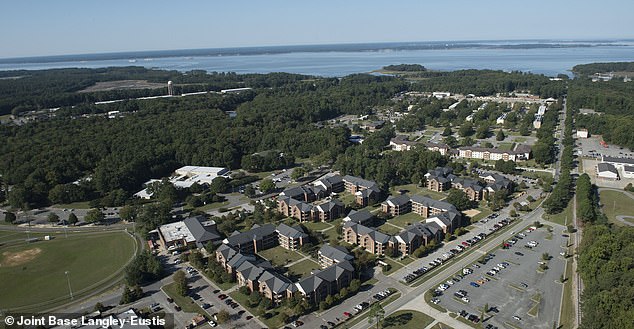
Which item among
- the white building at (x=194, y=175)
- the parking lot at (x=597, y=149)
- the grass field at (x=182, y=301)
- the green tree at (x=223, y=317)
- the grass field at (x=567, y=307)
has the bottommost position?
the grass field at (x=567, y=307)

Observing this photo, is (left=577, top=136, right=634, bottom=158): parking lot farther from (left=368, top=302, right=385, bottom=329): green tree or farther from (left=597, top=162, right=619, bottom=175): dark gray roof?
(left=368, top=302, right=385, bottom=329): green tree

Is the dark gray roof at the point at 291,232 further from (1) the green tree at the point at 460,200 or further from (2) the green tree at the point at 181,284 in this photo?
(1) the green tree at the point at 460,200

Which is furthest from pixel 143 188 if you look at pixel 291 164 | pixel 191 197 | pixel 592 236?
pixel 592 236

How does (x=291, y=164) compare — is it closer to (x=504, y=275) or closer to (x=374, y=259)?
(x=374, y=259)

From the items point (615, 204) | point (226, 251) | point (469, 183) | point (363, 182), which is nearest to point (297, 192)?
point (363, 182)

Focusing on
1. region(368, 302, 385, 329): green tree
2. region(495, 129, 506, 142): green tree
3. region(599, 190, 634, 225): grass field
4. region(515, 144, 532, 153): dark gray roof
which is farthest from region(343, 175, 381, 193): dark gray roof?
region(495, 129, 506, 142): green tree

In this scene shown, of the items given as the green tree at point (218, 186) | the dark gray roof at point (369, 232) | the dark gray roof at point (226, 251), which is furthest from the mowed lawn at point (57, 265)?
the dark gray roof at point (369, 232)

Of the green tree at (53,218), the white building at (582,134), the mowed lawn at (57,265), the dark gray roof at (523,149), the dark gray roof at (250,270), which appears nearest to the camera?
the dark gray roof at (250,270)
